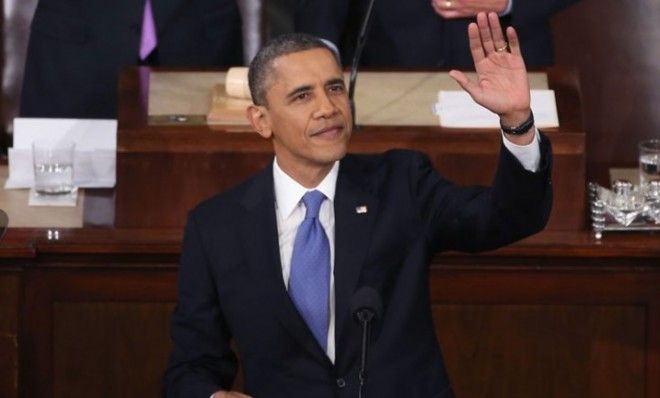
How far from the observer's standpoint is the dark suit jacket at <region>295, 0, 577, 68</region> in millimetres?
4027

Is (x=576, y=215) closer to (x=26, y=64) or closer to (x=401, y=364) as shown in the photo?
(x=401, y=364)

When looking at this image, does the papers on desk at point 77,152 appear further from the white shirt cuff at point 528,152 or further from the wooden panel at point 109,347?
the white shirt cuff at point 528,152

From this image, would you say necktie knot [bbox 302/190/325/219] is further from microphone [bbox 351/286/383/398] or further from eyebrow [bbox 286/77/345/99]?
microphone [bbox 351/286/383/398]

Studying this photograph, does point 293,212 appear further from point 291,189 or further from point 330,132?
point 330,132

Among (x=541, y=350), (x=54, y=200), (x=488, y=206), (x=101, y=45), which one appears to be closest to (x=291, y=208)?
(x=488, y=206)

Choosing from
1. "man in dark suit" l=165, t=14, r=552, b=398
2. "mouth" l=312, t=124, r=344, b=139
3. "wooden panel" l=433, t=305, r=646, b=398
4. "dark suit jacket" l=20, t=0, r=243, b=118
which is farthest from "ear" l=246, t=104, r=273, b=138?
"dark suit jacket" l=20, t=0, r=243, b=118

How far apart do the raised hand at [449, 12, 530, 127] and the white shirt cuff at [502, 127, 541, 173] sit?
0.04 m

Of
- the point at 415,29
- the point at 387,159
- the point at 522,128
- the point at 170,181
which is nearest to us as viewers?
the point at 522,128

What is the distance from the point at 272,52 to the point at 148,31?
152cm

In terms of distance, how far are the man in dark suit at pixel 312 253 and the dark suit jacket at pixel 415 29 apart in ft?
4.12

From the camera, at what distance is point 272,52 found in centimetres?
274

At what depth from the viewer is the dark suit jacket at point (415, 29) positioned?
13.2 feet

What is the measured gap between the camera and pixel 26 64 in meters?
4.34

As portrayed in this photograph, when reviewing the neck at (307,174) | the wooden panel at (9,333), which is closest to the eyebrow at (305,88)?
the neck at (307,174)
